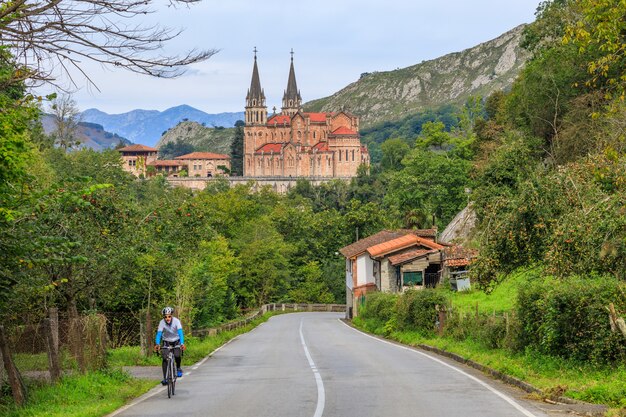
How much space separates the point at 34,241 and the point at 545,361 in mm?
10591

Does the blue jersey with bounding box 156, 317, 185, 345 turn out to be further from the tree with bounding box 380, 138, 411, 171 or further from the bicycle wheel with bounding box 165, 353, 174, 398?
the tree with bounding box 380, 138, 411, 171

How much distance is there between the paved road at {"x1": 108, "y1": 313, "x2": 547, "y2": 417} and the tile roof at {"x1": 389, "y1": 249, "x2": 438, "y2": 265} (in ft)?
91.8

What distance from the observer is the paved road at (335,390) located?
14367 millimetres

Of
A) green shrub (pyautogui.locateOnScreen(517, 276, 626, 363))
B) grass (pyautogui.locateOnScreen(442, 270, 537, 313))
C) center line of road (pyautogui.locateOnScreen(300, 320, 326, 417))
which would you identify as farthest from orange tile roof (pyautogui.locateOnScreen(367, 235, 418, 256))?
green shrub (pyautogui.locateOnScreen(517, 276, 626, 363))

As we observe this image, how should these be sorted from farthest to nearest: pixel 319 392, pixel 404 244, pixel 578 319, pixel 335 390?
pixel 404 244 < pixel 578 319 < pixel 335 390 < pixel 319 392

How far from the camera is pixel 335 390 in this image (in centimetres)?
1730

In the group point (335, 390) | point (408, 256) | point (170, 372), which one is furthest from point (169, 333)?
point (408, 256)

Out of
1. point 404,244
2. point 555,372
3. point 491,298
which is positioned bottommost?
point 555,372

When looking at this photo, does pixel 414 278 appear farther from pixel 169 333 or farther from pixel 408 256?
pixel 169 333

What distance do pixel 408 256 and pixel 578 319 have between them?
39629 mm

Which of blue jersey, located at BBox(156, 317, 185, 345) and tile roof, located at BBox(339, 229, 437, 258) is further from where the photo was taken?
tile roof, located at BBox(339, 229, 437, 258)

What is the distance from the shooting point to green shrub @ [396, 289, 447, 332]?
1310 inches

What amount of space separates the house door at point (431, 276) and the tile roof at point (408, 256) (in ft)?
3.77

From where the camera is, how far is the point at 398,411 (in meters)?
14.1
